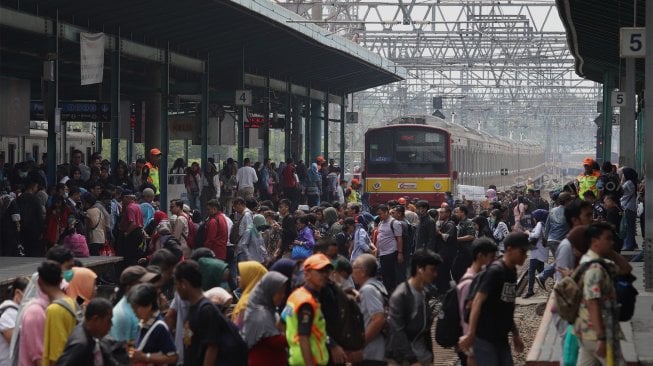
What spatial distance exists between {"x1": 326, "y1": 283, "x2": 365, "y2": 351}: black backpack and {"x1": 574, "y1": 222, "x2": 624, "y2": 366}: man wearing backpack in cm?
130

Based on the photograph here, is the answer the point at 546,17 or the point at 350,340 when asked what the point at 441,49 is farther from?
the point at 350,340

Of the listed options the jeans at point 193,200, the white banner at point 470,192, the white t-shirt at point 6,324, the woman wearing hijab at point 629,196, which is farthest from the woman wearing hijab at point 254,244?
the white banner at point 470,192

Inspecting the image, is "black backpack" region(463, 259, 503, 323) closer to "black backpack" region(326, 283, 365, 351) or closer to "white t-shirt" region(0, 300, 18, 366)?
"black backpack" region(326, 283, 365, 351)

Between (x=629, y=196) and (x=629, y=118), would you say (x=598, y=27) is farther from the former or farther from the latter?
(x=629, y=196)

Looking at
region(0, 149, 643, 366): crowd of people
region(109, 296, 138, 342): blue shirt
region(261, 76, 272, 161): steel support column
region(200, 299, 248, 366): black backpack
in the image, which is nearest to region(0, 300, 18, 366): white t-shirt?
region(0, 149, 643, 366): crowd of people

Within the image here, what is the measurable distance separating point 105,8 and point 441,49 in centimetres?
3136

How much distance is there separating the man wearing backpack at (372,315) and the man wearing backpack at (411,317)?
0.08 m

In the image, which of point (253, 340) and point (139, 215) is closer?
point (253, 340)

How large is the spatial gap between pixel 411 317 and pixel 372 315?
10.0 inches

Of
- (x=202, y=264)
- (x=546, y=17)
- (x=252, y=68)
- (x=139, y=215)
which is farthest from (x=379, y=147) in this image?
(x=202, y=264)

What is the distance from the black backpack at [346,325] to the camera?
323 inches

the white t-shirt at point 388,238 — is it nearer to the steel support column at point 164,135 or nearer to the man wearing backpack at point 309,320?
the man wearing backpack at point 309,320

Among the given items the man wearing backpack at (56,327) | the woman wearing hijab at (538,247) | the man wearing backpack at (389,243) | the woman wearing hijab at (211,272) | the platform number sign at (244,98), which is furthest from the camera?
the platform number sign at (244,98)

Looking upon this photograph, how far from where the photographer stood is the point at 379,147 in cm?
3478
